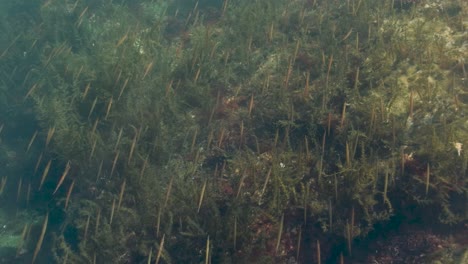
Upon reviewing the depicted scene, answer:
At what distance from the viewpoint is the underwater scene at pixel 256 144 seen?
197 inches

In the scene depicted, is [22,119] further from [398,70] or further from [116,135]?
[398,70]

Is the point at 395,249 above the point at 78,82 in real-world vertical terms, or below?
below

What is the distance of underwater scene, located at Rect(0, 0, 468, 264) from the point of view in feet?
16.4

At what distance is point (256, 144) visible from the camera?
6293 mm

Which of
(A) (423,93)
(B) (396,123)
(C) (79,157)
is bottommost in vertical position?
(C) (79,157)

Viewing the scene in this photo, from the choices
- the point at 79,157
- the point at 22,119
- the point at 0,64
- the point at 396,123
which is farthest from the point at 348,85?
the point at 0,64

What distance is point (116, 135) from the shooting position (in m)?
6.80

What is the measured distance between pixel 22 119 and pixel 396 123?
8909 mm

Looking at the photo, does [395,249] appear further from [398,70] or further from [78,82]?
[78,82]

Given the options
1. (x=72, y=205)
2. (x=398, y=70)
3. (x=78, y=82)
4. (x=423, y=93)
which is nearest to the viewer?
(x=423, y=93)

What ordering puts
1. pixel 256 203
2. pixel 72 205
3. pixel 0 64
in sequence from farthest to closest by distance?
pixel 0 64 → pixel 72 205 → pixel 256 203

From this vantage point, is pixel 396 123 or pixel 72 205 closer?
pixel 396 123

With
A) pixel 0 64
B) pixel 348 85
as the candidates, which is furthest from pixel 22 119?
pixel 348 85

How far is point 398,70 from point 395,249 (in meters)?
3.04
